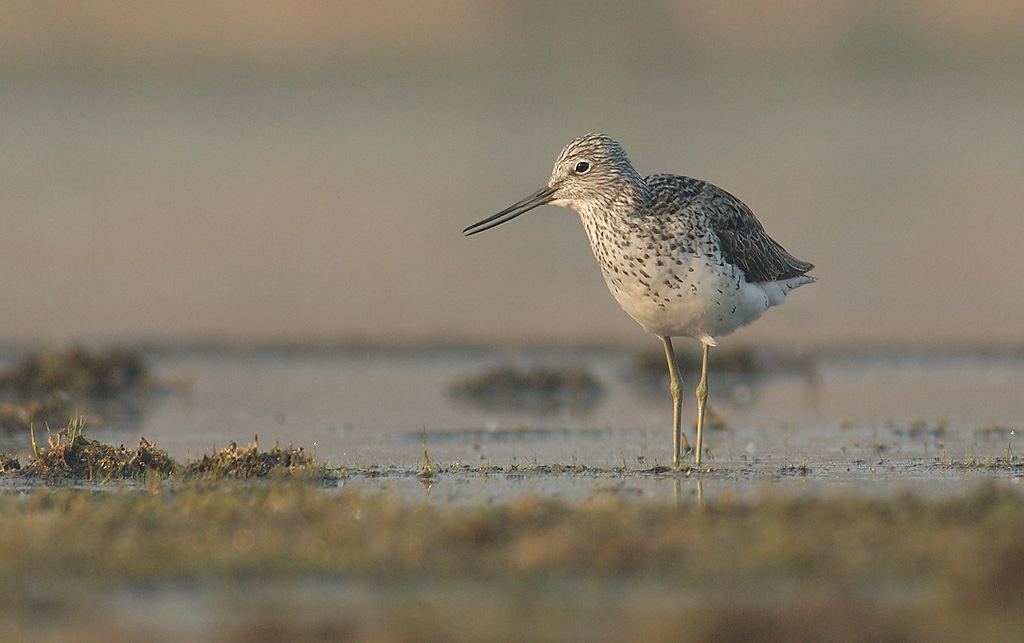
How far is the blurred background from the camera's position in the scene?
1822 centimetres

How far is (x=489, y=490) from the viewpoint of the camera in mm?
8281

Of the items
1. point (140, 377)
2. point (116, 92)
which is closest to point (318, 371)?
point (140, 377)

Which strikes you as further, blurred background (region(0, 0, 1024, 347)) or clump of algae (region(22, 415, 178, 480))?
blurred background (region(0, 0, 1024, 347))

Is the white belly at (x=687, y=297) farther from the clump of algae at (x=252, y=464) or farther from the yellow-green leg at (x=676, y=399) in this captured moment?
the clump of algae at (x=252, y=464)

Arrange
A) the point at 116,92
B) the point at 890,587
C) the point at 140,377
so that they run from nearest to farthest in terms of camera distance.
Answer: the point at 890,587, the point at 140,377, the point at 116,92

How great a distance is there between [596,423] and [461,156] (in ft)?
83.3

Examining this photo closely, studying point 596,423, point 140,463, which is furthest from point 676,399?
point 140,463

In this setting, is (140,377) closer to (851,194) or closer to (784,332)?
(784,332)

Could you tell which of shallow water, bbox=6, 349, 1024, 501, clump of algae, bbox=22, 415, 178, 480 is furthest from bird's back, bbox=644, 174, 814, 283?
clump of algae, bbox=22, 415, 178, 480

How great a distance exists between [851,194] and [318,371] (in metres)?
16.9

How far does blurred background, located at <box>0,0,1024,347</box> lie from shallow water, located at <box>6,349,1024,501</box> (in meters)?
1.31

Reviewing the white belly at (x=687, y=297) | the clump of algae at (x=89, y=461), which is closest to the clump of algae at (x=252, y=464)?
the clump of algae at (x=89, y=461)

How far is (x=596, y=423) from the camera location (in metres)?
11.7

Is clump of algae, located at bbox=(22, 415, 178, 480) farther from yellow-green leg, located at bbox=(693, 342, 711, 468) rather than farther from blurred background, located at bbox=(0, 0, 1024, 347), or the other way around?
blurred background, located at bbox=(0, 0, 1024, 347)
